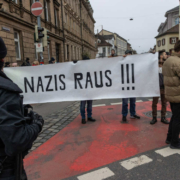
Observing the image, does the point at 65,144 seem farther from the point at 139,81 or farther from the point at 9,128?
the point at 9,128

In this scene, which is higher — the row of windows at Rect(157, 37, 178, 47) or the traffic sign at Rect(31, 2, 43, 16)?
the row of windows at Rect(157, 37, 178, 47)

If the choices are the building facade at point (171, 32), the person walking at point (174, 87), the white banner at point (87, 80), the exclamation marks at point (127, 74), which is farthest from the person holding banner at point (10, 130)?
the building facade at point (171, 32)

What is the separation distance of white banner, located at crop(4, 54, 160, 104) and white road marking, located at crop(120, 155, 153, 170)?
187 centimetres

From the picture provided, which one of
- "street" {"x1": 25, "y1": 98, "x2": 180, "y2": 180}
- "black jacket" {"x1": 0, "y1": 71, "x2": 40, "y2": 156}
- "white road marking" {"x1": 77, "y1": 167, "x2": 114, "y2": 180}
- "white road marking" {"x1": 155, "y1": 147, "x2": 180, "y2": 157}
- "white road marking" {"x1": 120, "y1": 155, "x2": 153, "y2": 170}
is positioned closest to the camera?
"black jacket" {"x1": 0, "y1": 71, "x2": 40, "y2": 156}

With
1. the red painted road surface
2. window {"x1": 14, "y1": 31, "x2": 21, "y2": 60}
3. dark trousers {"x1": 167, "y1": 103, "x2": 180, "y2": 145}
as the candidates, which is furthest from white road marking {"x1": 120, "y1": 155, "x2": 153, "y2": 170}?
window {"x1": 14, "y1": 31, "x2": 21, "y2": 60}

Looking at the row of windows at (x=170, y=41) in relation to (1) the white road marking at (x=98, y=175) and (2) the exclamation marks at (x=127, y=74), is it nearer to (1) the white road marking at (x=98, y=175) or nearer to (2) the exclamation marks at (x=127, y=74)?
(2) the exclamation marks at (x=127, y=74)

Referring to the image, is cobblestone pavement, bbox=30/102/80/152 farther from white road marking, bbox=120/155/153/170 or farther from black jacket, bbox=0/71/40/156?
black jacket, bbox=0/71/40/156

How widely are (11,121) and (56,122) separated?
4.13 metres

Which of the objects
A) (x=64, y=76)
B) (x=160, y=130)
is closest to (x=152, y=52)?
(x=160, y=130)

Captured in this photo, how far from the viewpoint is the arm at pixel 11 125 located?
119 centimetres

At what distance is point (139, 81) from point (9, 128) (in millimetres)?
3823

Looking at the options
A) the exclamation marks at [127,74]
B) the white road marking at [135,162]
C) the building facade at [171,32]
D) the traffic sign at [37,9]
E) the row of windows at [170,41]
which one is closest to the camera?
the white road marking at [135,162]

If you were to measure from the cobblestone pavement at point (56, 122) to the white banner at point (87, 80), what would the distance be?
2.59 feet

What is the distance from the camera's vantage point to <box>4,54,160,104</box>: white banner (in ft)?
14.8
